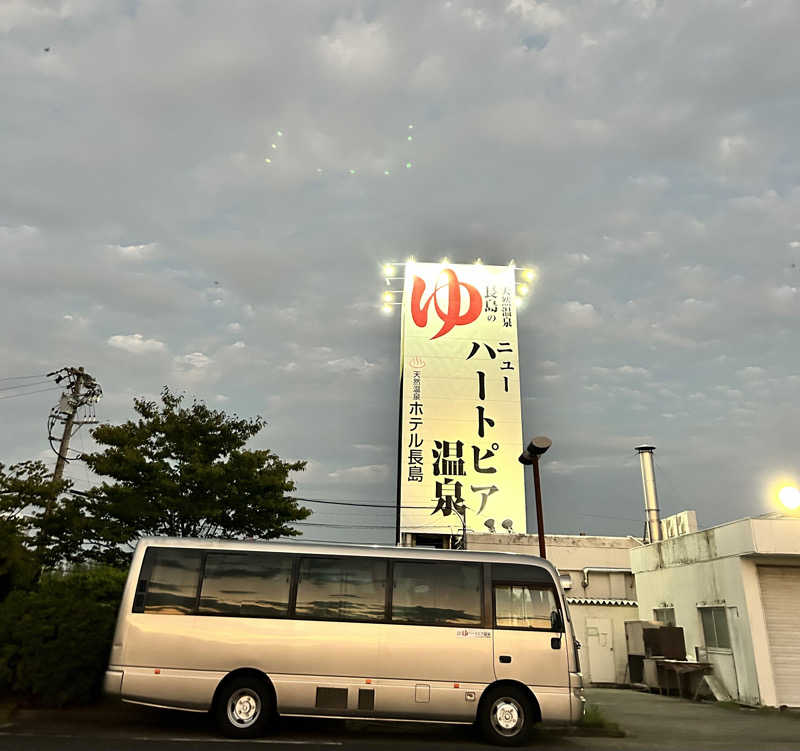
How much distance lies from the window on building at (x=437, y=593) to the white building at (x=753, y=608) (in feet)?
33.1

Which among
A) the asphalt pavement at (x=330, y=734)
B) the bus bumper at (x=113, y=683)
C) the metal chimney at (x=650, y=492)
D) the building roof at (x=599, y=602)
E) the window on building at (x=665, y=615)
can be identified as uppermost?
the metal chimney at (x=650, y=492)

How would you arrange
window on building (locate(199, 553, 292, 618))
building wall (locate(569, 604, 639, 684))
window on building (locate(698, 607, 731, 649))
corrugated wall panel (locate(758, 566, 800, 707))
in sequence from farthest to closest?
building wall (locate(569, 604, 639, 684))
window on building (locate(698, 607, 731, 649))
corrugated wall panel (locate(758, 566, 800, 707))
window on building (locate(199, 553, 292, 618))

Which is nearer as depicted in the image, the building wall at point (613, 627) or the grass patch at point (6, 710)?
the grass patch at point (6, 710)

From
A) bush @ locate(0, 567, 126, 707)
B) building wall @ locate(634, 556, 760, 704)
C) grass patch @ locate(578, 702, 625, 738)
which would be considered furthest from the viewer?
building wall @ locate(634, 556, 760, 704)

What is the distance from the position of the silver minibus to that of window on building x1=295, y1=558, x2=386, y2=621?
0.06 ft

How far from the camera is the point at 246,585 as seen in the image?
11.0m

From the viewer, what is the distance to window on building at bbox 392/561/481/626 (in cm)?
1103

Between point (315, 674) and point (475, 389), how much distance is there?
3079cm

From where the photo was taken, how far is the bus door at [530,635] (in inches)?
428

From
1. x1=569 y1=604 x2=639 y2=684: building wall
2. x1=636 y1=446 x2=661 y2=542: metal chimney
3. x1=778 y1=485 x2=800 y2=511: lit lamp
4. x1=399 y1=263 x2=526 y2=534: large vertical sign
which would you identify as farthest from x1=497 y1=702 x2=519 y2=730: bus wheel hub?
x1=399 y1=263 x2=526 y2=534: large vertical sign

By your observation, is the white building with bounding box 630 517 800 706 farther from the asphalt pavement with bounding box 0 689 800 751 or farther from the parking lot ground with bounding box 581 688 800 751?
the asphalt pavement with bounding box 0 689 800 751

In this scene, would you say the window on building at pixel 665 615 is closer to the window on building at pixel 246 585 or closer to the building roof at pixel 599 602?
the building roof at pixel 599 602

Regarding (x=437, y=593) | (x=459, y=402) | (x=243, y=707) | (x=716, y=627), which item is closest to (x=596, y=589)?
(x=716, y=627)

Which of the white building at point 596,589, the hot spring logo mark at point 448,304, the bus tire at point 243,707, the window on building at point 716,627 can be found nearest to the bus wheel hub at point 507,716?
the bus tire at point 243,707
